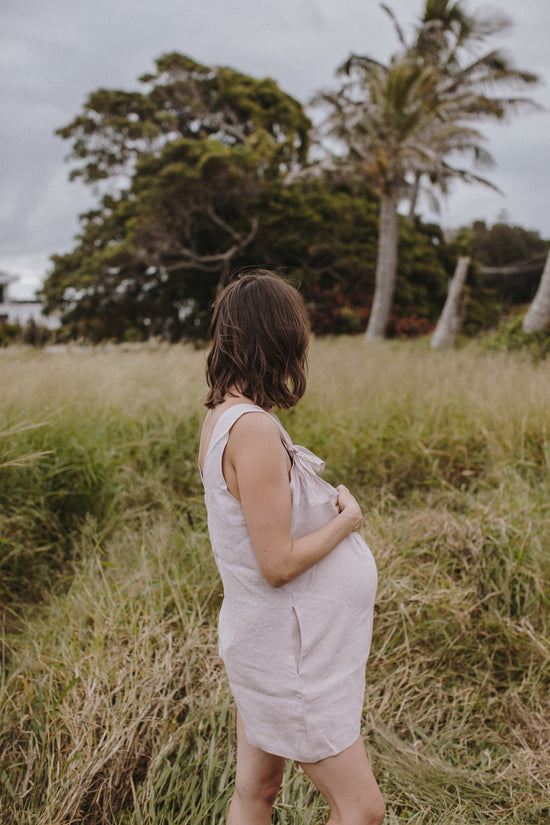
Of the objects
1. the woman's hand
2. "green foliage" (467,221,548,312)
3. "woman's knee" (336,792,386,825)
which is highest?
"green foliage" (467,221,548,312)

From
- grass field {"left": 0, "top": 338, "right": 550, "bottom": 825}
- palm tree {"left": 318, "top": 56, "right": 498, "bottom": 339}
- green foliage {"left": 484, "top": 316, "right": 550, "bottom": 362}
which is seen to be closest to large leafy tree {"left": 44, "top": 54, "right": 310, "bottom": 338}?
palm tree {"left": 318, "top": 56, "right": 498, "bottom": 339}

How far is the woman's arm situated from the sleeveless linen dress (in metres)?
0.03

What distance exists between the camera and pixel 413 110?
11633 mm

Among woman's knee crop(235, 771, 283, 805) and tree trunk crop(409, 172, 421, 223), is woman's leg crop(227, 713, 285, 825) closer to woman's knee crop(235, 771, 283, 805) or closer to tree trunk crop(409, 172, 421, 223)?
woman's knee crop(235, 771, 283, 805)

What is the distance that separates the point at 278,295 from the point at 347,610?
711 millimetres

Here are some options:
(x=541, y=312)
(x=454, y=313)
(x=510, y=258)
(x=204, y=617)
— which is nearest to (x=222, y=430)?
(x=204, y=617)

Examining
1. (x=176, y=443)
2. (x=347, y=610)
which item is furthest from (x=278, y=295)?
(x=176, y=443)

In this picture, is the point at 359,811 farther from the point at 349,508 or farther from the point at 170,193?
the point at 170,193

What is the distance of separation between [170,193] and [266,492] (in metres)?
14.3

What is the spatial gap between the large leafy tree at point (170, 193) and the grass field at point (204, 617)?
1069cm

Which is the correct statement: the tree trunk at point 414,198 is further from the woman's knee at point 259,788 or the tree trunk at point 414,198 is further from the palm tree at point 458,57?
the woman's knee at point 259,788

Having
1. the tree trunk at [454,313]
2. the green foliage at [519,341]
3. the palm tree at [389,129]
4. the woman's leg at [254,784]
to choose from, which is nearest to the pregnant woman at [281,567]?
the woman's leg at [254,784]

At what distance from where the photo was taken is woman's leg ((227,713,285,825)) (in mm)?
1314

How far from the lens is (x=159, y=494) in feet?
12.5
